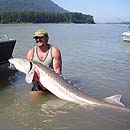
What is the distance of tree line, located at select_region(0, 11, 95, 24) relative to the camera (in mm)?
117062

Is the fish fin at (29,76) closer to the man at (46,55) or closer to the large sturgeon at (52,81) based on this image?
the large sturgeon at (52,81)

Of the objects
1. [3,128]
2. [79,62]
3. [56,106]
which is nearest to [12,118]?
[3,128]

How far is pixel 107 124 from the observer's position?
6406mm

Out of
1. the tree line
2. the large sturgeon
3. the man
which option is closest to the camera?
the large sturgeon

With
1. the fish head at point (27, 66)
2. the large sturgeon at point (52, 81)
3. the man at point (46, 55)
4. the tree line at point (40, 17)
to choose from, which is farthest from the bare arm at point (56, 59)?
the tree line at point (40, 17)

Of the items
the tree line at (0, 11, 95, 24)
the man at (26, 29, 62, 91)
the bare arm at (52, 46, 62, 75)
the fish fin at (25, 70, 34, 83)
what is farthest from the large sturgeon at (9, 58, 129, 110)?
the tree line at (0, 11, 95, 24)

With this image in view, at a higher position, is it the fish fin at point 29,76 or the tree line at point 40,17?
the fish fin at point 29,76

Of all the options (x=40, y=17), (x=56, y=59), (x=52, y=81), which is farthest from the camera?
(x=40, y=17)

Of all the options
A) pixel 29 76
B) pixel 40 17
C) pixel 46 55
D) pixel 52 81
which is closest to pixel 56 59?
pixel 46 55

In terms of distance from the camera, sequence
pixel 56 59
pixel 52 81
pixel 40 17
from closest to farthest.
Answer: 1. pixel 52 81
2. pixel 56 59
3. pixel 40 17

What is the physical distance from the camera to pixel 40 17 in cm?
13850

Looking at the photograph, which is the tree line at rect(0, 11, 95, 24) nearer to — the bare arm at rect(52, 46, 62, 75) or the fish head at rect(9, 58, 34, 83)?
the bare arm at rect(52, 46, 62, 75)

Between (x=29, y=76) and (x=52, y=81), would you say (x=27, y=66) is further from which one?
(x=52, y=81)

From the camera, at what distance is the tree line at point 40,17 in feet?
384
